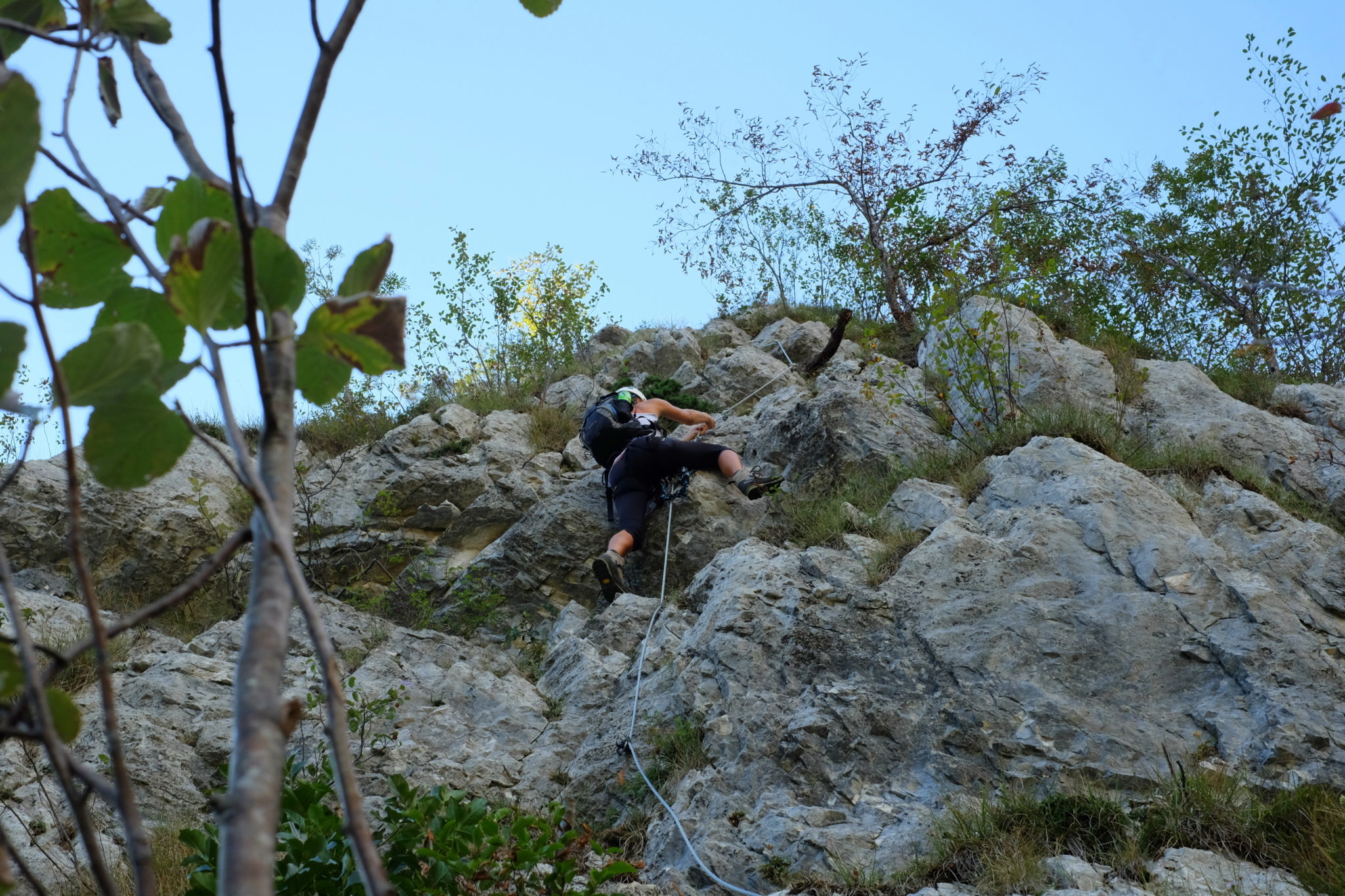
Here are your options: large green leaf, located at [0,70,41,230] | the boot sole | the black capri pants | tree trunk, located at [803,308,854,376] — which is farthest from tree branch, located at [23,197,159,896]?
tree trunk, located at [803,308,854,376]

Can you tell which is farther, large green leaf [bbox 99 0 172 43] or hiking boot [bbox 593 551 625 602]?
hiking boot [bbox 593 551 625 602]

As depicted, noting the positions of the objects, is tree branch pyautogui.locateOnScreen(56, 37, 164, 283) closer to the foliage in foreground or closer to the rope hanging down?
the foliage in foreground

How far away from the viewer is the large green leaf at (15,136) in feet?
2.02

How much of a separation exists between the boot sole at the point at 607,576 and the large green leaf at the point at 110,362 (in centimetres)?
658

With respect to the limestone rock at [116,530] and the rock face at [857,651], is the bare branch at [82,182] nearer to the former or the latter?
the rock face at [857,651]

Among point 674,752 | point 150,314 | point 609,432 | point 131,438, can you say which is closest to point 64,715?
point 131,438

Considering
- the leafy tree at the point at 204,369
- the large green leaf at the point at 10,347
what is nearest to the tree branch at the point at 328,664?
the leafy tree at the point at 204,369

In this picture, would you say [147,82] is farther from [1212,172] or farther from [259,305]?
[1212,172]

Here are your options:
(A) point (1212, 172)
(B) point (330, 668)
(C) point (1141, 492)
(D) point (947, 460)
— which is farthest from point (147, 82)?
Result: (A) point (1212, 172)

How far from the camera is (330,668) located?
65 cm

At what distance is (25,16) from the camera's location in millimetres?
912

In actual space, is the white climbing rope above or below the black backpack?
below

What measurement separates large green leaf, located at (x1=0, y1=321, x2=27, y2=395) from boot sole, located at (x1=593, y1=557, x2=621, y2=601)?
6.61 meters

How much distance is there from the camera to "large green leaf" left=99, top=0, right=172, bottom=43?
943 mm
